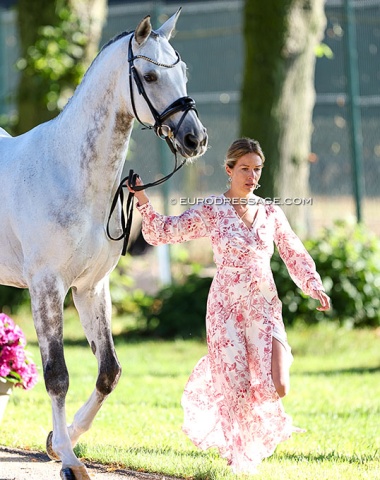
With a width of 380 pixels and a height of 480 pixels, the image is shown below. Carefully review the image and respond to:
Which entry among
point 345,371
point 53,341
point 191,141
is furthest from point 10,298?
point 191,141

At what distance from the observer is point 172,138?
4500 mm

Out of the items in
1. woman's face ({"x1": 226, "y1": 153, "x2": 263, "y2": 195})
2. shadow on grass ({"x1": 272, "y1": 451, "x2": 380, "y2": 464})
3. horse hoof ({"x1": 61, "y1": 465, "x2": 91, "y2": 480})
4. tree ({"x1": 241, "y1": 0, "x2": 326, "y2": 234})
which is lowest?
shadow on grass ({"x1": 272, "y1": 451, "x2": 380, "y2": 464})

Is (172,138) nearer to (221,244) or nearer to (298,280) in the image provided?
(221,244)

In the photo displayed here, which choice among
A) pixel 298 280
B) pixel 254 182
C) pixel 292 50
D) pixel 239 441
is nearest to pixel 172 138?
pixel 254 182

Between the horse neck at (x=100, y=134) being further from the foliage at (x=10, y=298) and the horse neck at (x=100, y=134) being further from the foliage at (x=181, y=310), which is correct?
the foliage at (x=10, y=298)

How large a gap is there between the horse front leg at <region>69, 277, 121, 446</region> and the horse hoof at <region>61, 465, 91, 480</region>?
493 millimetres

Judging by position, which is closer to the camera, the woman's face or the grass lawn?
the woman's face

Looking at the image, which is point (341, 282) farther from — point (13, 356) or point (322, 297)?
point (322, 297)

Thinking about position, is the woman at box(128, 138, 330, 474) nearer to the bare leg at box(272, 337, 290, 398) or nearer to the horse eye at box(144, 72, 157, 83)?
the bare leg at box(272, 337, 290, 398)

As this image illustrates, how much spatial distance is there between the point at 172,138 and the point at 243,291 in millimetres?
869

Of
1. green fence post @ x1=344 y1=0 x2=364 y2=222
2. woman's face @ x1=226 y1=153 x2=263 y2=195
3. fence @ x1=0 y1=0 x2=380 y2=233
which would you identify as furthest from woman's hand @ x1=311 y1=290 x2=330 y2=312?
fence @ x1=0 y1=0 x2=380 y2=233

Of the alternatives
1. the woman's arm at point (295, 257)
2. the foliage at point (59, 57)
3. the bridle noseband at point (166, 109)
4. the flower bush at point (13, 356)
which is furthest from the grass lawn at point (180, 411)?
the foliage at point (59, 57)

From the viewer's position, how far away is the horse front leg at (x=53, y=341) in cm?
471

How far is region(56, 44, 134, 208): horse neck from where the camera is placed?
4.78 metres
